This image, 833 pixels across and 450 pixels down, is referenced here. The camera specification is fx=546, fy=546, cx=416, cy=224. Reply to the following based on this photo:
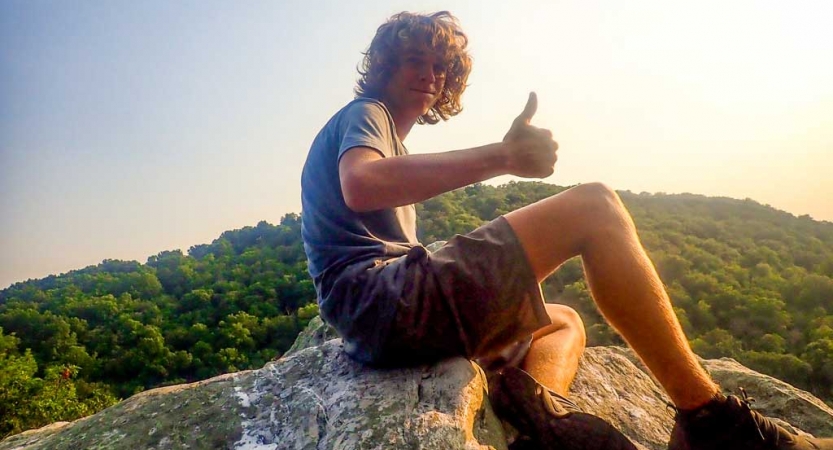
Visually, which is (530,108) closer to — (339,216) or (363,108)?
(363,108)

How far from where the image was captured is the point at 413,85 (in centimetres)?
261

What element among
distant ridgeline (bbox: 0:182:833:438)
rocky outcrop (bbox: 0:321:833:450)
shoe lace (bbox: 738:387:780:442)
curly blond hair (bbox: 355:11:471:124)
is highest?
curly blond hair (bbox: 355:11:471:124)

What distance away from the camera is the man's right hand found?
1926 mm

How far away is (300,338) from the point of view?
4973 mm

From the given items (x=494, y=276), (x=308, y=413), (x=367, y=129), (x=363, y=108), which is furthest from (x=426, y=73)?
(x=308, y=413)

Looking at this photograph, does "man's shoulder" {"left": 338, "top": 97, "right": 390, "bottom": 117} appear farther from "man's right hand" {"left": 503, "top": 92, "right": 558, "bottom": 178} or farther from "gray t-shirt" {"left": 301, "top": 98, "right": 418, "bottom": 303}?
"man's right hand" {"left": 503, "top": 92, "right": 558, "bottom": 178}

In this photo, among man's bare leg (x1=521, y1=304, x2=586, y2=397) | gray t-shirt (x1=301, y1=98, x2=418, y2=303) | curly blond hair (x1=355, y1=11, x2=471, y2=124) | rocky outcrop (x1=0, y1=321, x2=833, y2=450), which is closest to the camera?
rocky outcrop (x1=0, y1=321, x2=833, y2=450)

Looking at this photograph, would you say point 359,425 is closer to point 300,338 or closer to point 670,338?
point 670,338

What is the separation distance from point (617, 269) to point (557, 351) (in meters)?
0.90

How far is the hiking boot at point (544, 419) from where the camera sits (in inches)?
78.6

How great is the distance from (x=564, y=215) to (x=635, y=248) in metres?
0.27

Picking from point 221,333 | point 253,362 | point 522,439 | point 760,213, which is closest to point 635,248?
point 522,439

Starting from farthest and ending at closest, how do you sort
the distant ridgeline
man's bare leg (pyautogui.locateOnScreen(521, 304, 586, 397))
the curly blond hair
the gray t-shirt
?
the distant ridgeline → the curly blond hair → man's bare leg (pyautogui.locateOnScreen(521, 304, 586, 397)) → the gray t-shirt

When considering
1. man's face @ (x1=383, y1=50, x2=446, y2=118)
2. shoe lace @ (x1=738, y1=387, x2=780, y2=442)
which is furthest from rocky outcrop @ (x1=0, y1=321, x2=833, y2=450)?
man's face @ (x1=383, y1=50, x2=446, y2=118)
